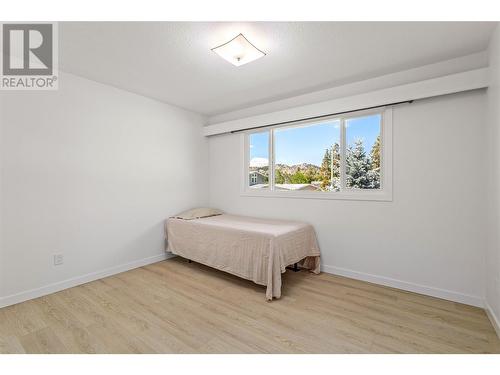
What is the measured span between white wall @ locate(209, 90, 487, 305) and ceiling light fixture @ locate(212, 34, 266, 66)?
5.65 feet

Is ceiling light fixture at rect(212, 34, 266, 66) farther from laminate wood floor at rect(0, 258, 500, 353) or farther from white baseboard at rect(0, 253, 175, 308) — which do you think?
white baseboard at rect(0, 253, 175, 308)

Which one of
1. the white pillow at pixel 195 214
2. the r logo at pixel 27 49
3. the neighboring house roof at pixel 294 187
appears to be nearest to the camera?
the r logo at pixel 27 49

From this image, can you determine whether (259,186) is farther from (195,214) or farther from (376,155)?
(376,155)

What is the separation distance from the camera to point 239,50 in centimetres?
207

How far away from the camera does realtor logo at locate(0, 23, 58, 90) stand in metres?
1.98

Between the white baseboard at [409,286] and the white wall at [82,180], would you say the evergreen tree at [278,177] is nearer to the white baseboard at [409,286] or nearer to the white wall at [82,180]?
Answer: the white baseboard at [409,286]

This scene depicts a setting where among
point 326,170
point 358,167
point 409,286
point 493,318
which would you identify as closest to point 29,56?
point 326,170

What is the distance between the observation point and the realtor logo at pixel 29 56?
1979mm

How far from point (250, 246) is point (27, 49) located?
2.89m

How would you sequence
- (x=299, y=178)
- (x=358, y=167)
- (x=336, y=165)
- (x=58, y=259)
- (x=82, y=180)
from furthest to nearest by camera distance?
(x=299, y=178), (x=336, y=165), (x=358, y=167), (x=82, y=180), (x=58, y=259)

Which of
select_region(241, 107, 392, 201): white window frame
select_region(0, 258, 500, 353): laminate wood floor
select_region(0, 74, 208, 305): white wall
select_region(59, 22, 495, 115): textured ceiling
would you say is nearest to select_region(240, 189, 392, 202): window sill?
select_region(241, 107, 392, 201): white window frame

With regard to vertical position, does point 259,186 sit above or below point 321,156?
below

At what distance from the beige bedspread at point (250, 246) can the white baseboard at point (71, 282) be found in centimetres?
44

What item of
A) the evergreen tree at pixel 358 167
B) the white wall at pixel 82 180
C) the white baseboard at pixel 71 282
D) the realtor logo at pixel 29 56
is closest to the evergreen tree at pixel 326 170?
the evergreen tree at pixel 358 167
